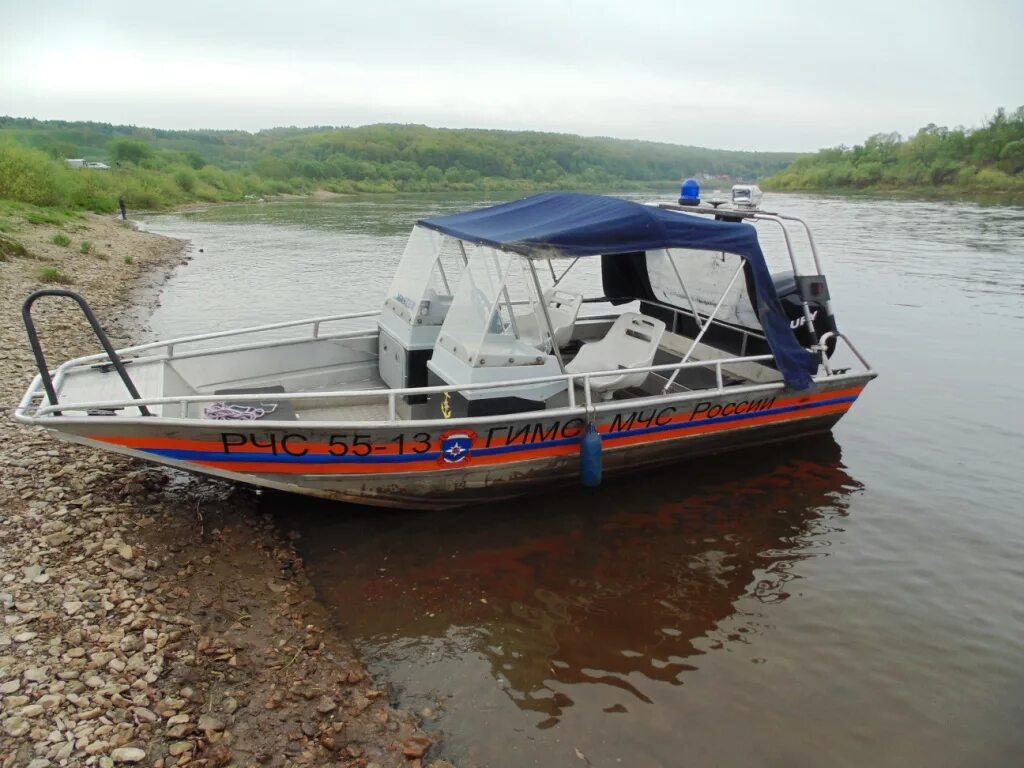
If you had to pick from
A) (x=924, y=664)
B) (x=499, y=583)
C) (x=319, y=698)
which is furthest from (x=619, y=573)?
(x=319, y=698)

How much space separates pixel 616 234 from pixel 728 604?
3.41 metres

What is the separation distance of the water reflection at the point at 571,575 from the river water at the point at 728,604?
0.02 m

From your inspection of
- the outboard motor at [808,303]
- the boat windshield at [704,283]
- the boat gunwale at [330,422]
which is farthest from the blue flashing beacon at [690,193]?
the boat gunwale at [330,422]

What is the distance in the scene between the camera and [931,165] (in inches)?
2800

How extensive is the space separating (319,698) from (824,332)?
23.3 ft

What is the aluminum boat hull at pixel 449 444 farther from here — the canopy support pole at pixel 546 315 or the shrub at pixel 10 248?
the shrub at pixel 10 248

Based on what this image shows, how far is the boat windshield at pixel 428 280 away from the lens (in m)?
7.39

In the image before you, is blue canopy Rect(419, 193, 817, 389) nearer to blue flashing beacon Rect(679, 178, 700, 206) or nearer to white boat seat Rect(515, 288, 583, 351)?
white boat seat Rect(515, 288, 583, 351)

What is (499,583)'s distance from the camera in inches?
234

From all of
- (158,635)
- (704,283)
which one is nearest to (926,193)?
(704,283)

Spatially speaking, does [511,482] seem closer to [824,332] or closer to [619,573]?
[619,573]

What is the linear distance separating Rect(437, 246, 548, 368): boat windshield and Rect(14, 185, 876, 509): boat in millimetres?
21

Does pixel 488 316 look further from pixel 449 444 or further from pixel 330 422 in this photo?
pixel 330 422

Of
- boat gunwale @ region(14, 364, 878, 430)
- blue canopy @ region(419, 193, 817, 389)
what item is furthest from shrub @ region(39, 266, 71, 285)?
blue canopy @ region(419, 193, 817, 389)
